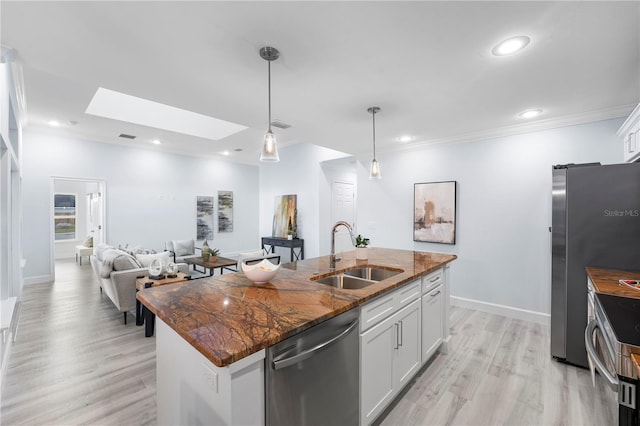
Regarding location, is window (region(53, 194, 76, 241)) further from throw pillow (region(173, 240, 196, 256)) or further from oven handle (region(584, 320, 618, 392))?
oven handle (region(584, 320, 618, 392))

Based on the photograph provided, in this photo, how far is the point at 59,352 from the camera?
2.79 m

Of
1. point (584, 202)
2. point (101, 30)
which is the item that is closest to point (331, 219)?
point (584, 202)

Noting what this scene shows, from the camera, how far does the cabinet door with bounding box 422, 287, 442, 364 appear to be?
8.02 feet

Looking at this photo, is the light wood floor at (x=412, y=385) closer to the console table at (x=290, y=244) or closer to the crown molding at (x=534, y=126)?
the crown molding at (x=534, y=126)

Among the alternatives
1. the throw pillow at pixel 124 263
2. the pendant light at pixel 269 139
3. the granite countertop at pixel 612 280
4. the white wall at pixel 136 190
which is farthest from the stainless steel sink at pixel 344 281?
the white wall at pixel 136 190

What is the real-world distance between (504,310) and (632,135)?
2420mm

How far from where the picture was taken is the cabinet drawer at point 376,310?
1709 mm

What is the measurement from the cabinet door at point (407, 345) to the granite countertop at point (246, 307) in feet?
0.92

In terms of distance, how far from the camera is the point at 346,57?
6.99 feet

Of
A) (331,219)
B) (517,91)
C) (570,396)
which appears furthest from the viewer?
(331,219)

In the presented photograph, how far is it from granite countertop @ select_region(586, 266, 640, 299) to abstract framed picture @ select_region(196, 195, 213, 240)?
7450 millimetres

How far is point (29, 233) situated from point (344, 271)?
6.17 metres

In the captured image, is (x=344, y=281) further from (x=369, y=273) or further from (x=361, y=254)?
(x=361, y=254)

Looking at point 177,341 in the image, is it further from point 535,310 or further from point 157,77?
point 535,310
